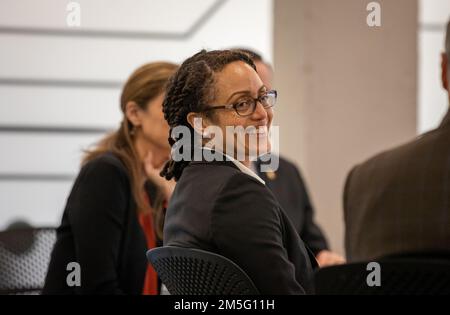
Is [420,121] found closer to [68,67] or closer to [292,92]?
[292,92]

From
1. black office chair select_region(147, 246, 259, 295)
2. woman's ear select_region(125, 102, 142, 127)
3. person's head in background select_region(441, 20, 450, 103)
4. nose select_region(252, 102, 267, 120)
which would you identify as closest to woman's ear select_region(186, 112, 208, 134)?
nose select_region(252, 102, 267, 120)

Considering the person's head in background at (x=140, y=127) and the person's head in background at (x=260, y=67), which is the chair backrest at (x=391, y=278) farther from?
the person's head in background at (x=140, y=127)

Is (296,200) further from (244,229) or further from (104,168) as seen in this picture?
→ (244,229)

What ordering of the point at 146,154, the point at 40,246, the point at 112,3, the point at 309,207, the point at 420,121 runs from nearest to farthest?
the point at 40,246 < the point at 146,154 < the point at 309,207 < the point at 112,3 < the point at 420,121

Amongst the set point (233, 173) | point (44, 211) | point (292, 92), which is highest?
point (292, 92)

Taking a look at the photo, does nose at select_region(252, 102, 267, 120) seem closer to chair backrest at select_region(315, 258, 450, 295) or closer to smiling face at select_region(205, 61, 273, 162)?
smiling face at select_region(205, 61, 273, 162)

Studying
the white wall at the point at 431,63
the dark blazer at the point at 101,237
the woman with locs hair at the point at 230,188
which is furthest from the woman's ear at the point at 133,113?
the white wall at the point at 431,63

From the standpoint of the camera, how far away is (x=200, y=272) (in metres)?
1.45

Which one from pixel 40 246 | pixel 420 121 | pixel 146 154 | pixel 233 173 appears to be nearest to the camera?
pixel 233 173

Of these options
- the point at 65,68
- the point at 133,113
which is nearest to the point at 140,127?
the point at 133,113

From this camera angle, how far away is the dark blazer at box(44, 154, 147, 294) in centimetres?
207

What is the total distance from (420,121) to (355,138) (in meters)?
0.45

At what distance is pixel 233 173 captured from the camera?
149 centimetres

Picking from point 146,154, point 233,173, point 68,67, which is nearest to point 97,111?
point 68,67
